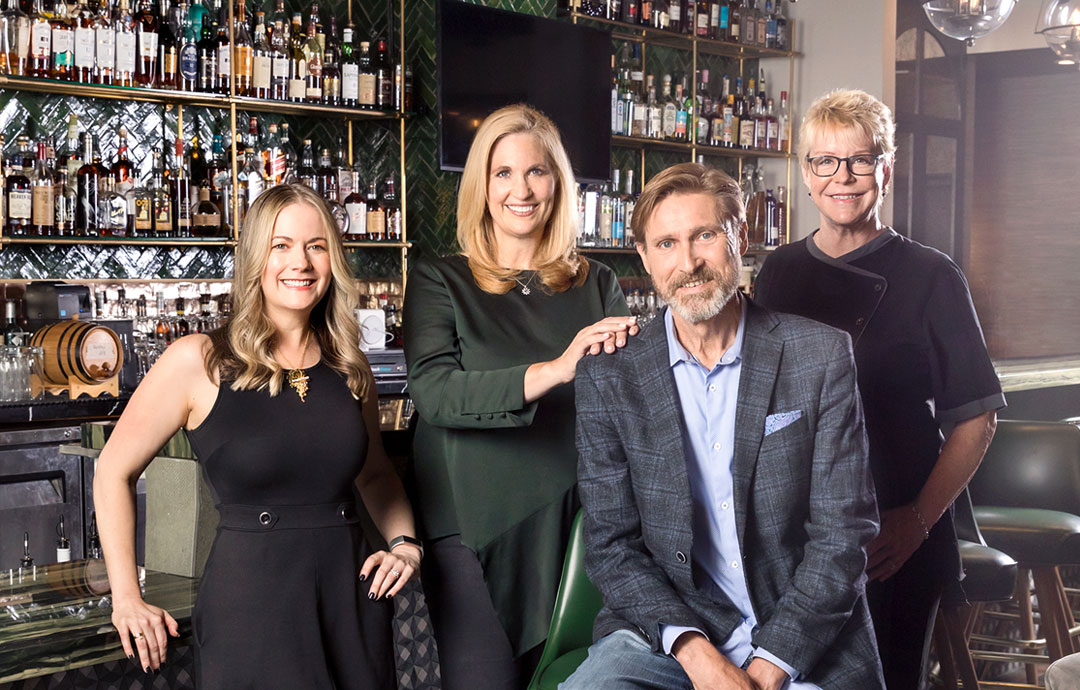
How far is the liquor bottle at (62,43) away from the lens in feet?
14.4

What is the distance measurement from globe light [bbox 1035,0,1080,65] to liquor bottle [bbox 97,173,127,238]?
374cm

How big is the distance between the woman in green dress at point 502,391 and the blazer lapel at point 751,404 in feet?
0.72

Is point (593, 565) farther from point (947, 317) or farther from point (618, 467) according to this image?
point (947, 317)

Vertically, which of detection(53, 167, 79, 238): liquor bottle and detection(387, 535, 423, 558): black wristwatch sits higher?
detection(53, 167, 79, 238): liquor bottle

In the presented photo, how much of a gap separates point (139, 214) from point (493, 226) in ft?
10.00

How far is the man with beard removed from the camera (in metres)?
1.80

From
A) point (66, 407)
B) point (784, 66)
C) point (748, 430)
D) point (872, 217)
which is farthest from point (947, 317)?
point (784, 66)

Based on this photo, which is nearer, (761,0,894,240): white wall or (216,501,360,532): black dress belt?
(216,501,360,532): black dress belt

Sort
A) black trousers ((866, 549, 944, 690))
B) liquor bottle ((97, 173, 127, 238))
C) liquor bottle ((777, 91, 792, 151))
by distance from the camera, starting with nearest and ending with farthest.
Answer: black trousers ((866, 549, 944, 690)) → liquor bottle ((97, 173, 127, 238)) → liquor bottle ((777, 91, 792, 151))

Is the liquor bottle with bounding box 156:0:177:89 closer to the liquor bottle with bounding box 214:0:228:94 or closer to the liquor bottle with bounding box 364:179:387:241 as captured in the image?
the liquor bottle with bounding box 214:0:228:94

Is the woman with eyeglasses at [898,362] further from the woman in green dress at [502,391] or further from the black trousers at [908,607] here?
the woman in green dress at [502,391]

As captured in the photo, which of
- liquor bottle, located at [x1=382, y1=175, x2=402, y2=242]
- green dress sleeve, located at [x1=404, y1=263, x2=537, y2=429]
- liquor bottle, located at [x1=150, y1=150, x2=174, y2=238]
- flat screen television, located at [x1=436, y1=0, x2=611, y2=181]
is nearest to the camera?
green dress sleeve, located at [x1=404, y1=263, x2=537, y2=429]

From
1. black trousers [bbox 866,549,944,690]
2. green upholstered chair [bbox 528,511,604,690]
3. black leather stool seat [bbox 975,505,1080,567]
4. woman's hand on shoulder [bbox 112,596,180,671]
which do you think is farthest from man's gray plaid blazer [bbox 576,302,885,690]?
black leather stool seat [bbox 975,505,1080,567]

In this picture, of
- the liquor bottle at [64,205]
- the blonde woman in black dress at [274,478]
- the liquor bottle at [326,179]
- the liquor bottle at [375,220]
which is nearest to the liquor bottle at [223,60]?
the liquor bottle at [326,179]
